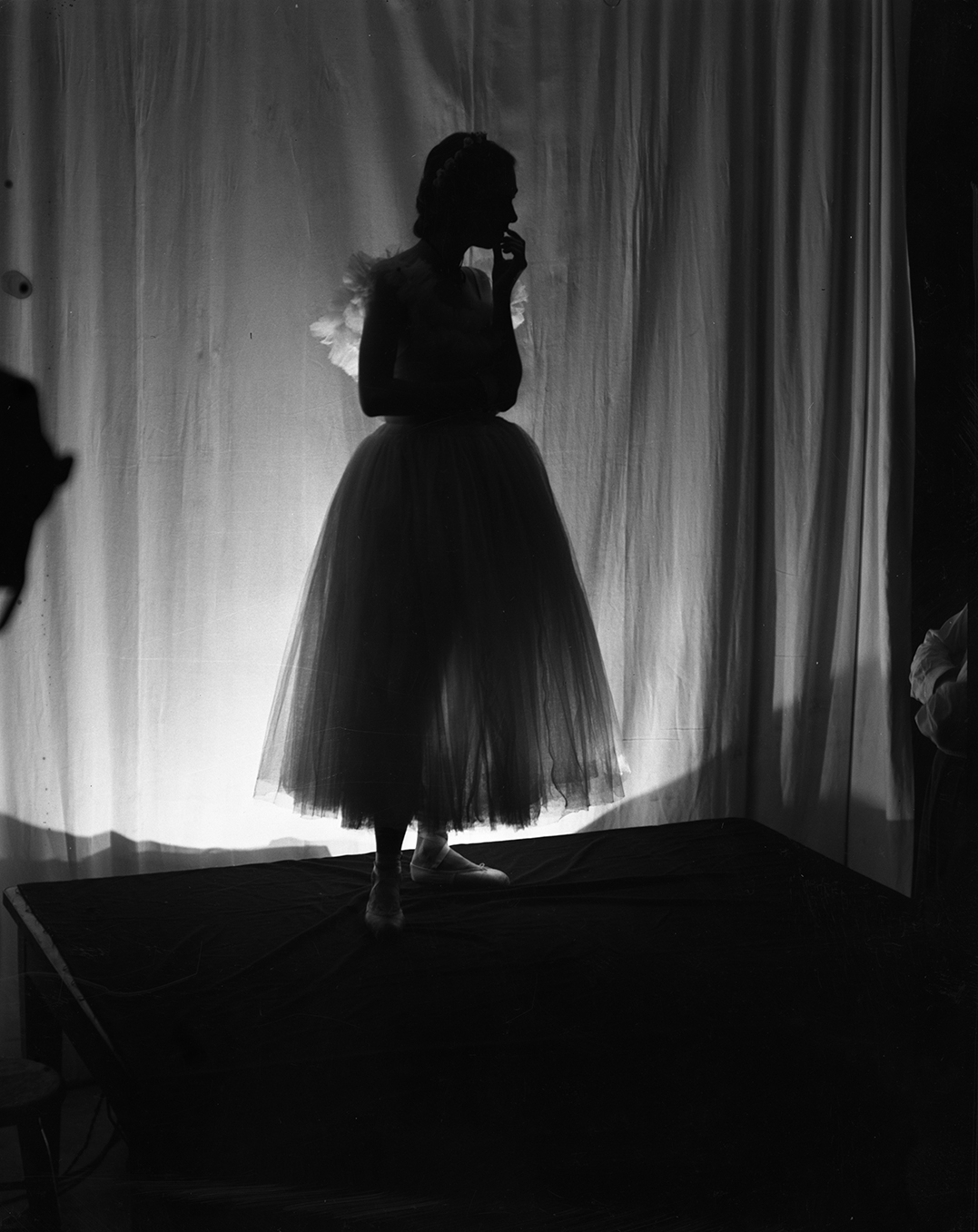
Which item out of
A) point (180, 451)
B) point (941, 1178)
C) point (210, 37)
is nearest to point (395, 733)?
point (180, 451)

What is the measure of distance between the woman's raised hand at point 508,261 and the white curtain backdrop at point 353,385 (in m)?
0.01

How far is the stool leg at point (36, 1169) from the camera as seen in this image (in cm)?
71

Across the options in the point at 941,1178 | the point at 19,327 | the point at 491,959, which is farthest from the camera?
the point at 941,1178

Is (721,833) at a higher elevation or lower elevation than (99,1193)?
higher

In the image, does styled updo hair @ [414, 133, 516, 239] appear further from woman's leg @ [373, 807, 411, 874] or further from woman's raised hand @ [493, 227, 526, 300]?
woman's leg @ [373, 807, 411, 874]

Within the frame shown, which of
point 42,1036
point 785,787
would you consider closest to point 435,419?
point 785,787

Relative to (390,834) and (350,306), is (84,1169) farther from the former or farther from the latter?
(350,306)

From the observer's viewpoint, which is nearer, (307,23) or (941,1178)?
(307,23)

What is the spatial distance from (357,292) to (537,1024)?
56cm

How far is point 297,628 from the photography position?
717 mm

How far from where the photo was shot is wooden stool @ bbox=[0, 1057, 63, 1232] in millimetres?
→ 708

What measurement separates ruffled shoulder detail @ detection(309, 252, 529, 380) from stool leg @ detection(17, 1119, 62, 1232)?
59 cm

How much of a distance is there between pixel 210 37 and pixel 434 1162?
2.69ft

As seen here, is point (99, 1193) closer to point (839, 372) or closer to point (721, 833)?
point (721, 833)
